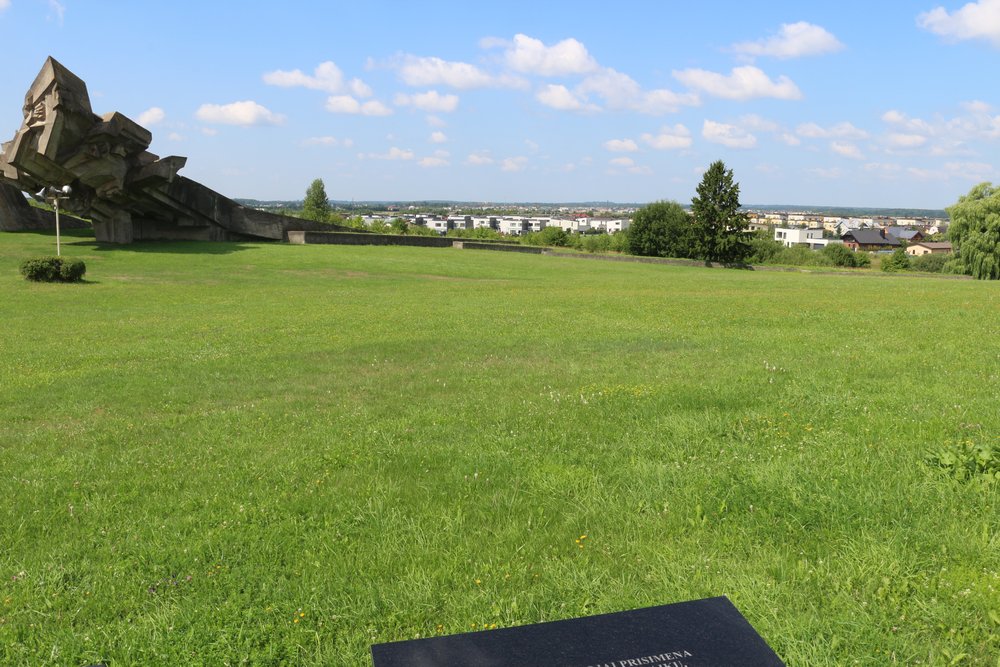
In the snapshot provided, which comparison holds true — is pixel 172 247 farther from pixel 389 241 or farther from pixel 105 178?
pixel 389 241

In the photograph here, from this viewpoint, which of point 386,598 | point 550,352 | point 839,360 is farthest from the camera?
point 550,352

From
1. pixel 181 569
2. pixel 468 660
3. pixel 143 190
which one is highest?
pixel 143 190

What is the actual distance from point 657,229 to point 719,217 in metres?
16.0

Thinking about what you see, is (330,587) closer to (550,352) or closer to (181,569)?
(181,569)

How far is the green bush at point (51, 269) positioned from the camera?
960 inches

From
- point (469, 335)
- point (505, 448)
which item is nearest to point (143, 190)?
point (469, 335)

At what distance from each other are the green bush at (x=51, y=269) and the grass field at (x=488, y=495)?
13.9 metres

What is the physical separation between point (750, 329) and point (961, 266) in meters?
47.8

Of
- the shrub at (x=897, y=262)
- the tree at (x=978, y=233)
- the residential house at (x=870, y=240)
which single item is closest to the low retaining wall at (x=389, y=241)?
the tree at (x=978, y=233)

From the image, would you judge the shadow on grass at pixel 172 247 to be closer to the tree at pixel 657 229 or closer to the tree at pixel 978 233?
the tree at pixel 657 229

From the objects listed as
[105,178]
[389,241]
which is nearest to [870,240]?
[389,241]

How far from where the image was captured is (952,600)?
399 cm

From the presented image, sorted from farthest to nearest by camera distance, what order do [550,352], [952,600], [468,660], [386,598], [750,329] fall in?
[750,329] < [550,352] < [386,598] < [952,600] < [468,660]

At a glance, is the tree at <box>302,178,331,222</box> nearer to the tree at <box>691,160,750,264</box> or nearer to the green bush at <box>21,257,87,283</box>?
the tree at <box>691,160,750,264</box>
